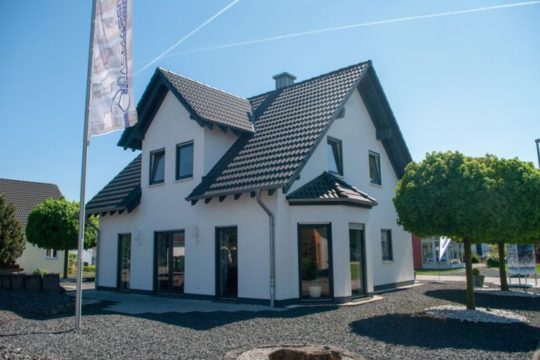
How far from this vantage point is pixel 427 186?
1017 cm

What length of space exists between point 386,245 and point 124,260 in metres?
10.3

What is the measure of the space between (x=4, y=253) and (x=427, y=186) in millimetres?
21805

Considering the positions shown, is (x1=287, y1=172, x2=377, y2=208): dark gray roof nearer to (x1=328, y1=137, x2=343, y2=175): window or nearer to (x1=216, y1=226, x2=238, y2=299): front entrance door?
(x1=328, y1=137, x2=343, y2=175): window

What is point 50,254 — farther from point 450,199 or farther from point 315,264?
point 450,199

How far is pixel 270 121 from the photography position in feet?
51.3

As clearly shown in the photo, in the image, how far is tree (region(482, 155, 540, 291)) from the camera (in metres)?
9.72

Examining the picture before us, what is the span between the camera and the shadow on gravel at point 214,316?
929 cm

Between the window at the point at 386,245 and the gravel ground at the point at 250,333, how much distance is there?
5280mm

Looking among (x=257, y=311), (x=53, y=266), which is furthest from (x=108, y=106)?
(x=53, y=266)

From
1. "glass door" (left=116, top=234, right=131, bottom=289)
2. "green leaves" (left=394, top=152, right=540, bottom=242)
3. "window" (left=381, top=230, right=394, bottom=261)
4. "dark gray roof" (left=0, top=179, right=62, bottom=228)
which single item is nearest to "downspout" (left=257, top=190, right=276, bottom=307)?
"green leaves" (left=394, top=152, right=540, bottom=242)

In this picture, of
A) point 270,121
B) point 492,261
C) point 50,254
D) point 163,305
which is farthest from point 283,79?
point 50,254

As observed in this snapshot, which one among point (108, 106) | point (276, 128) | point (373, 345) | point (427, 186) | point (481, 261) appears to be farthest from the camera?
point (481, 261)

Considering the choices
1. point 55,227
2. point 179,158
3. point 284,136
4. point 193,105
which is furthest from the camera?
point 55,227

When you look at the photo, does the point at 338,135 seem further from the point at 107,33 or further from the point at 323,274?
the point at 107,33
